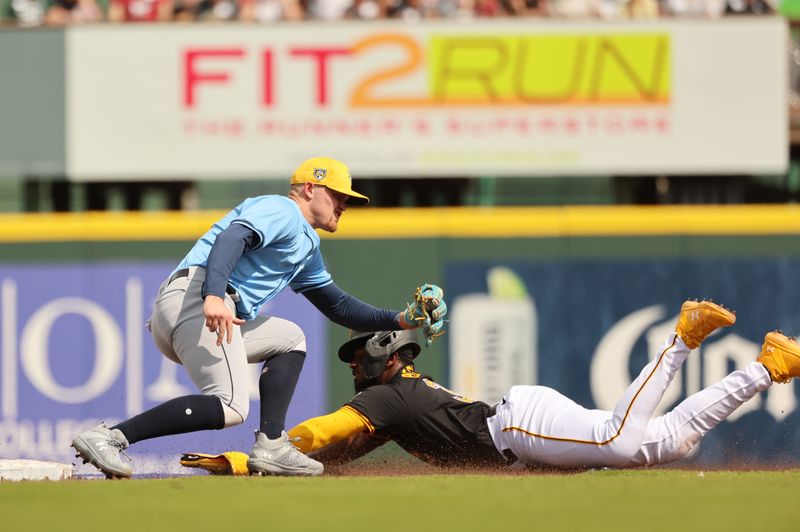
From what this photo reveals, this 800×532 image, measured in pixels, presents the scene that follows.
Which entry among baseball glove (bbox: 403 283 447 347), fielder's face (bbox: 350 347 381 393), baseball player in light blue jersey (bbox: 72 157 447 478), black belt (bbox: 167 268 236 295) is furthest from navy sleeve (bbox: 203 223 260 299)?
fielder's face (bbox: 350 347 381 393)

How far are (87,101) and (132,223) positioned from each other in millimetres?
2067

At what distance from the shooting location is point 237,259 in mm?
6047

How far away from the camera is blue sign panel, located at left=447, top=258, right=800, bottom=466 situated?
9.62 meters

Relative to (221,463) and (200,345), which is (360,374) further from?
(200,345)

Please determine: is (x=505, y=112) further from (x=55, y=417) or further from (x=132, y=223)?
(x=55, y=417)

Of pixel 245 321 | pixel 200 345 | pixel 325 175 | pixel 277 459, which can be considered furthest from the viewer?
pixel 325 175

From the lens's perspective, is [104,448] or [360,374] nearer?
[104,448]

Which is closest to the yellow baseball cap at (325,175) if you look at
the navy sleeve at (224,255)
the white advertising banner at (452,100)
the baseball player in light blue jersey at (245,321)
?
the baseball player in light blue jersey at (245,321)

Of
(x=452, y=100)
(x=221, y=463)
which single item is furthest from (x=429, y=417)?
(x=452, y=100)

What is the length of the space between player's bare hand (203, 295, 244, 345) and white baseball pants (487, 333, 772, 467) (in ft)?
5.10

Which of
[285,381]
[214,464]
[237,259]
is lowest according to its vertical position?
[214,464]

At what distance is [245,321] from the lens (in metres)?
6.47

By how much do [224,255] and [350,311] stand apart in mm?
1193

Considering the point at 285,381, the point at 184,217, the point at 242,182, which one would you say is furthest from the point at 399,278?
the point at 285,381
